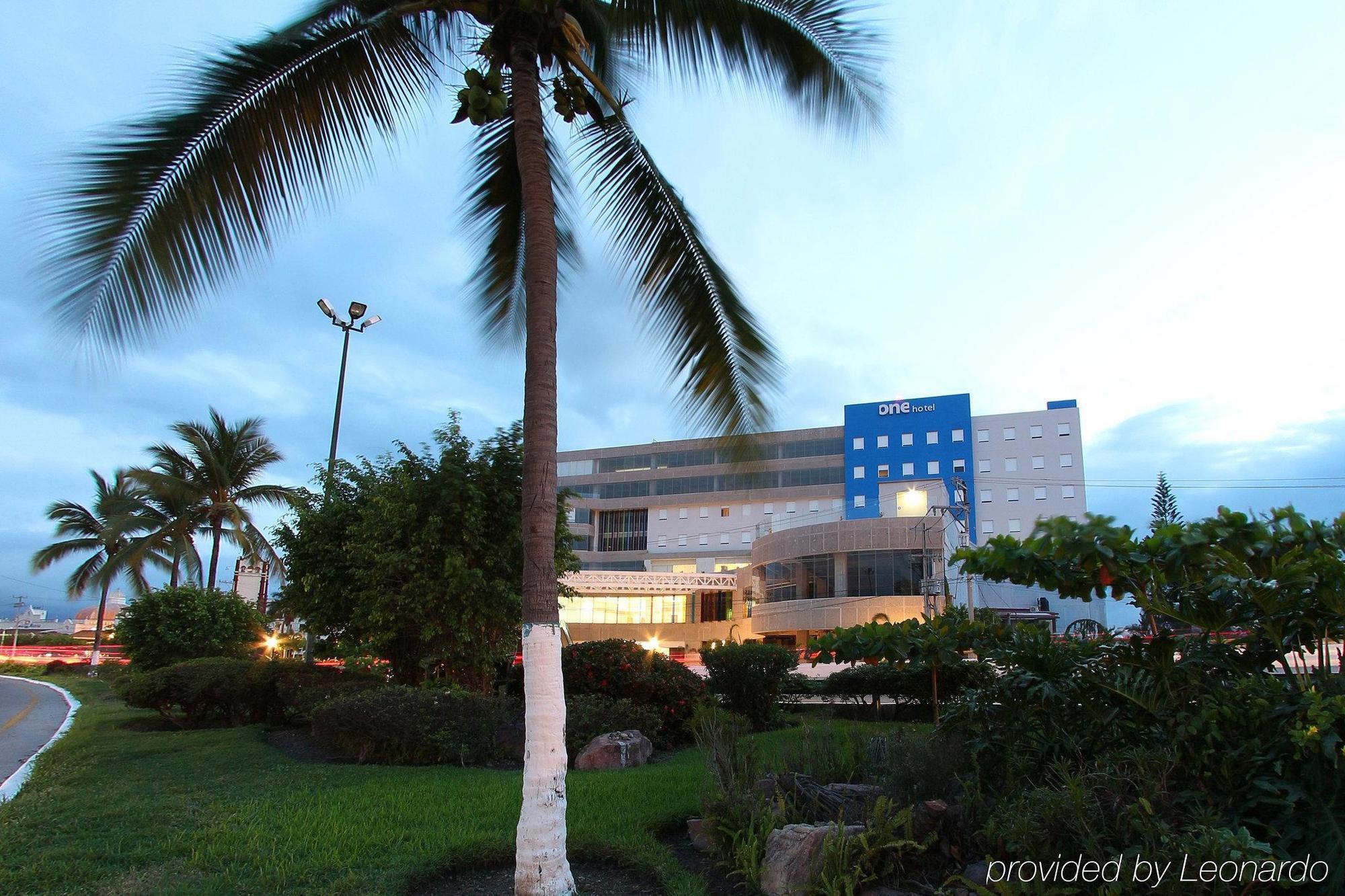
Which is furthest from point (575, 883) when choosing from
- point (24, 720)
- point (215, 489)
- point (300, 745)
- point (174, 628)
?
point (215, 489)

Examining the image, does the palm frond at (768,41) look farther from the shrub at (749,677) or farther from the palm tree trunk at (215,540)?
the palm tree trunk at (215,540)

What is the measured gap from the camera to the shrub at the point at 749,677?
46.0ft

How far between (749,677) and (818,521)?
2099 inches

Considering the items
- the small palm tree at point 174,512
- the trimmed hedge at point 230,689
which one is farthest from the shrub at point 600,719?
the small palm tree at point 174,512

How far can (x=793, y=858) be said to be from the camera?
516 cm

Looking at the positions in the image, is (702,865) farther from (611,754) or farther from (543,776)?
(611,754)

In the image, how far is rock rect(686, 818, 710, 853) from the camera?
20.5ft

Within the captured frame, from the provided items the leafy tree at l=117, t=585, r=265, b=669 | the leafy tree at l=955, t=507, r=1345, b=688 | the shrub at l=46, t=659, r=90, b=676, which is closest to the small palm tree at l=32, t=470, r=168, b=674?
the shrub at l=46, t=659, r=90, b=676

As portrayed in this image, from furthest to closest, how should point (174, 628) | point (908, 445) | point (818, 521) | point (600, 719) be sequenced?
Answer: 1. point (818, 521)
2. point (908, 445)
3. point (174, 628)
4. point (600, 719)

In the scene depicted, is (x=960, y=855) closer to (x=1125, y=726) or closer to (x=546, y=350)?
(x=1125, y=726)

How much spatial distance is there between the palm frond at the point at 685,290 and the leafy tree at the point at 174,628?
17.8 metres

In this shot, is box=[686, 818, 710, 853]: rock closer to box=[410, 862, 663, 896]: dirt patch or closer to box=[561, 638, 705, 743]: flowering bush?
box=[410, 862, 663, 896]: dirt patch

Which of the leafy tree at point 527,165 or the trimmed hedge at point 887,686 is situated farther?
the trimmed hedge at point 887,686

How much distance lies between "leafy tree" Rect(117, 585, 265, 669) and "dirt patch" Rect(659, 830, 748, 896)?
1734 centimetres
